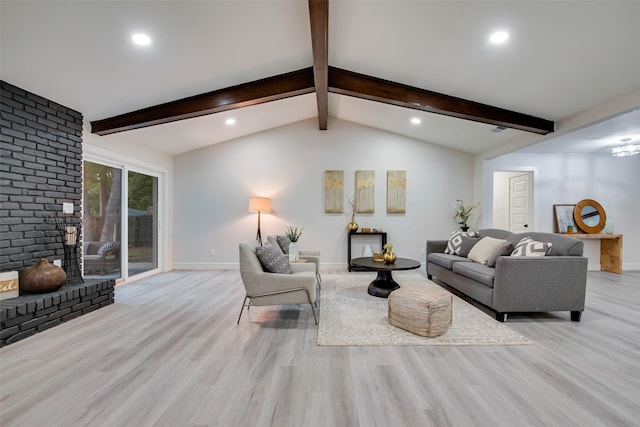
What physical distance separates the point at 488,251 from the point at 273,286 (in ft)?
9.23

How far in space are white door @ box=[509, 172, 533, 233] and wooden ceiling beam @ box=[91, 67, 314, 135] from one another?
5090 mm

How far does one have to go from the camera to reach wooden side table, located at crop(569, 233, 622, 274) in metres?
5.51

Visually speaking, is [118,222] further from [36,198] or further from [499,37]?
[499,37]

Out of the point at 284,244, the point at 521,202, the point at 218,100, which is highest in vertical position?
the point at 218,100

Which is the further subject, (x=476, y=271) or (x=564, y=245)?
(x=476, y=271)

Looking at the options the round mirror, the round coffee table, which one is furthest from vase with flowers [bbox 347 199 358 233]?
the round mirror

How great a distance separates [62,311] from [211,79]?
3.03 metres

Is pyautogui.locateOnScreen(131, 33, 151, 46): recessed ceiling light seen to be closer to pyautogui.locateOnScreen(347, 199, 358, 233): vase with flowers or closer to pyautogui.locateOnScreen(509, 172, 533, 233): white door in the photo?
pyautogui.locateOnScreen(347, 199, 358, 233): vase with flowers

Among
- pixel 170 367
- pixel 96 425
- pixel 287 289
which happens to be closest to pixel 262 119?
pixel 287 289

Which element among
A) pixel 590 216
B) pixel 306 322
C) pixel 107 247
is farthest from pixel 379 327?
pixel 590 216

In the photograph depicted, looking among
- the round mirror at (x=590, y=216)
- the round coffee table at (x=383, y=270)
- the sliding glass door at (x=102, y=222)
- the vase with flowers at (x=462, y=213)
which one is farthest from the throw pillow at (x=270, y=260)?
the round mirror at (x=590, y=216)

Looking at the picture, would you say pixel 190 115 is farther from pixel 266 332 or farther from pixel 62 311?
pixel 266 332

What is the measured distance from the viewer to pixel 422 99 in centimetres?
395

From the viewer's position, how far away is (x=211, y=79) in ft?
11.7
